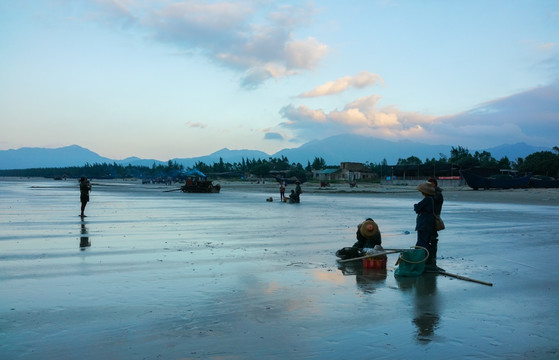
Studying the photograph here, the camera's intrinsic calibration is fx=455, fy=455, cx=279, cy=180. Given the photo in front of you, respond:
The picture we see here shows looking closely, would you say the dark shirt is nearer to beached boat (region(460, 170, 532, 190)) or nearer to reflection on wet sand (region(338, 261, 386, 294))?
reflection on wet sand (region(338, 261, 386, 294))

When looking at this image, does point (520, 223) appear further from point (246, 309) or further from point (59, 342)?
point (59, 342)

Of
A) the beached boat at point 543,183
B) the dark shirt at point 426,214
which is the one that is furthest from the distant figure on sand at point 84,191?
the beached boat at point 543,183

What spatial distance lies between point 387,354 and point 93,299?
4219 mm

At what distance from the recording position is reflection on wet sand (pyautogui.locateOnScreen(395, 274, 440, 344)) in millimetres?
5309

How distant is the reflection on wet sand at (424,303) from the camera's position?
5309mm

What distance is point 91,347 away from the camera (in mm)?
4668

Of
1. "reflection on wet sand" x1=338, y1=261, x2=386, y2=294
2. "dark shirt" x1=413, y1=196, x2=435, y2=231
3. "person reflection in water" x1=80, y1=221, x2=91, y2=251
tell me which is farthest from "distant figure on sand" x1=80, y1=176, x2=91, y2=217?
"dark shirt" x1=413, y1=196, x2=435, y2=231

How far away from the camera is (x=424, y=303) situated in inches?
257

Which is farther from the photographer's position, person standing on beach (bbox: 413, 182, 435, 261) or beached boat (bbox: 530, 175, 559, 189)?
beached boat (bbox: 530, 175, 559, 189)

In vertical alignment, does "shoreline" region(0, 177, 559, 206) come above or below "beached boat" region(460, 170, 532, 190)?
below

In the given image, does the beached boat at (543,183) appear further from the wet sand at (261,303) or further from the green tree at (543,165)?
the wet sand at (261,303)

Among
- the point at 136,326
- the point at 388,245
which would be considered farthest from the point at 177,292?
the point at 388,245

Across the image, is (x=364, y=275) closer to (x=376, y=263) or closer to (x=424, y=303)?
(x=376, y=263)

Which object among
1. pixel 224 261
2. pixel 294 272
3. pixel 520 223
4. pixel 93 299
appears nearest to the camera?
pixel 93 299
